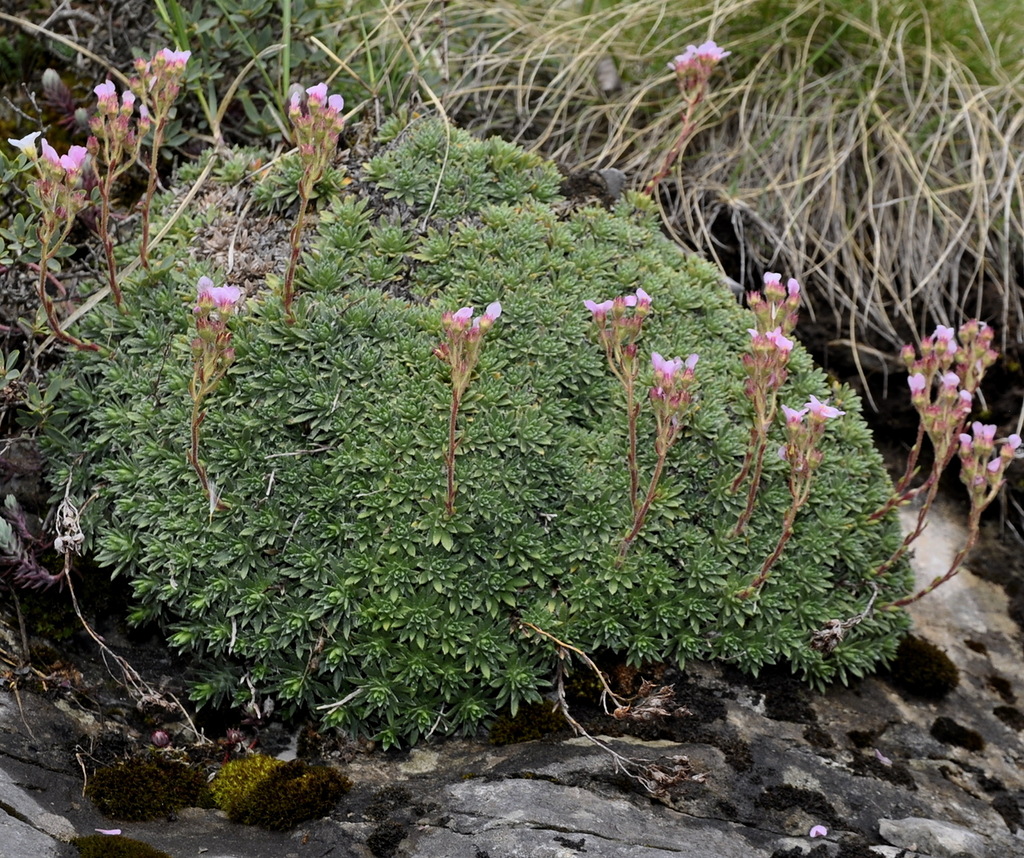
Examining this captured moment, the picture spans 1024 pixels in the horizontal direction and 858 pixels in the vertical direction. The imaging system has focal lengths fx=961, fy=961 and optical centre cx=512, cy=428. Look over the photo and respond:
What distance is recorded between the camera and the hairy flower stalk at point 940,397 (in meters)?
3.62

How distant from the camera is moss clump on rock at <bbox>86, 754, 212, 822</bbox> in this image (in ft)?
9.14

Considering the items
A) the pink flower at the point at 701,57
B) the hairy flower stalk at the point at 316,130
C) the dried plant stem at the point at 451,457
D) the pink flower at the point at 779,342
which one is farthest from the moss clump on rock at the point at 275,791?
the pink flower at the point at 701,57

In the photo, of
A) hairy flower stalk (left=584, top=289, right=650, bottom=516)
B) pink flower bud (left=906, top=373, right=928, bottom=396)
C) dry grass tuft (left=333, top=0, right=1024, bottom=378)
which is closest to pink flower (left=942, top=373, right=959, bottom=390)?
pink flower bud (left=906, top=373, right=928, bottom=396)

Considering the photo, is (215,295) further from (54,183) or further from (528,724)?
(528,724)

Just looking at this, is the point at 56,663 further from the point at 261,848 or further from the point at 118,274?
the point at 118,274

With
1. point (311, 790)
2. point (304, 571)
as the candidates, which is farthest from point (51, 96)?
point (311, 790)

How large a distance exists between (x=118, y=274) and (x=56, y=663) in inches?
63.4

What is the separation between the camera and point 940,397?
3639mm

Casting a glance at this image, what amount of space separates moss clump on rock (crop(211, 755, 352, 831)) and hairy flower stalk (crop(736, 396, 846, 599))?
62.7 inches

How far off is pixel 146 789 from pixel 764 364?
7.70 feet

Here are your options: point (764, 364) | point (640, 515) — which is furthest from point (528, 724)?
point (764, 364)

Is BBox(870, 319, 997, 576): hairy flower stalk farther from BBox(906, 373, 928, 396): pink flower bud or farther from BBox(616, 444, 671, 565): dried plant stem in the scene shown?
BBox(616, 444, 671, 565): dried plant stem

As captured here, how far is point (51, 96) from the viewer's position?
4504 mm

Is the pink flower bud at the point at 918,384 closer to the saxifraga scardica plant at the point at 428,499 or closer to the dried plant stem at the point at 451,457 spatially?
the saxifraga scardica plant at the point at 428,499
